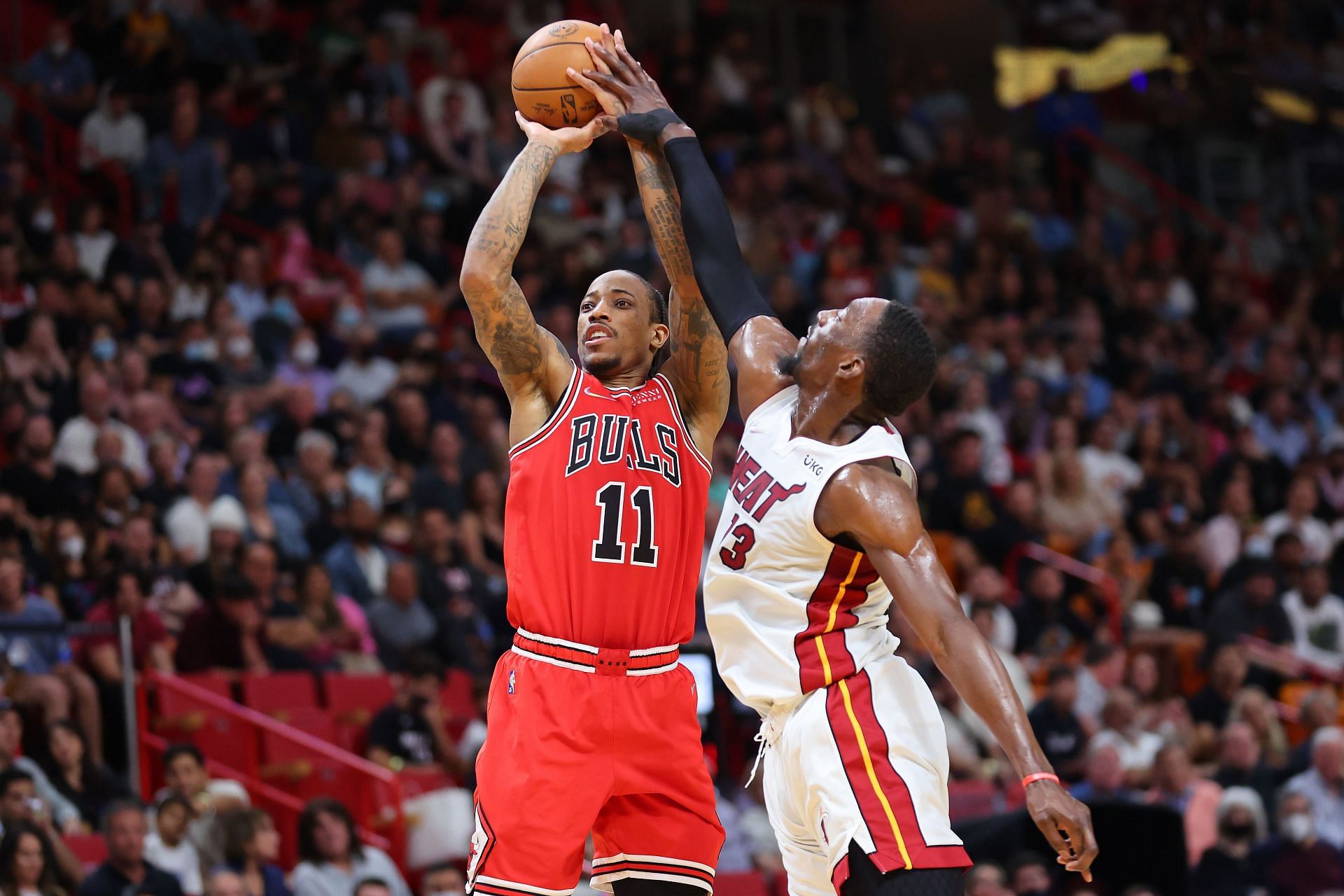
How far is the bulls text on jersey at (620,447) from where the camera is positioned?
5703 mm

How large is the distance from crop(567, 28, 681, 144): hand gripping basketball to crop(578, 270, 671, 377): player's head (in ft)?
1.67

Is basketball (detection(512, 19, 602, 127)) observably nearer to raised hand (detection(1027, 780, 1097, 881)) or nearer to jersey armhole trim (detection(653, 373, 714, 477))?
jersey armhole trim (detection(653, 373, 714, 477))

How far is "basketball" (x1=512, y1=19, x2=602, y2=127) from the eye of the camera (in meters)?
6.07

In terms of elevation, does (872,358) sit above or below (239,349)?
above

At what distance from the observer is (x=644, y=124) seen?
20.0ft

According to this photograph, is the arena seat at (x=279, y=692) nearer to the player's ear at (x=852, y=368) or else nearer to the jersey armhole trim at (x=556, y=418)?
the jersey armhole trim at (x=556, y=418)

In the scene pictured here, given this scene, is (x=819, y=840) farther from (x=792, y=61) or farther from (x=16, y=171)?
(x=792, y=61)

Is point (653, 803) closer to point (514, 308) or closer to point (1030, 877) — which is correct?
point (514, 308)

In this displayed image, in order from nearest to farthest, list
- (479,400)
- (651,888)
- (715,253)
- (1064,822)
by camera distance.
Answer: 1. (1064,822)
2. (651,888)
3. (715,253)
4. (479,400)

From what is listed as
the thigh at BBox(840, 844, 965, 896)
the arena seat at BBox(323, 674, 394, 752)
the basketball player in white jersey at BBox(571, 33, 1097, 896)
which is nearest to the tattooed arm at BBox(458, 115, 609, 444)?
the basketball player in white jersey at BBox(571, 33, 1097, 896)

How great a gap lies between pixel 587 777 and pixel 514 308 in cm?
148

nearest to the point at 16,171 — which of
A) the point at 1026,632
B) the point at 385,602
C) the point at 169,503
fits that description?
the point at 169,503

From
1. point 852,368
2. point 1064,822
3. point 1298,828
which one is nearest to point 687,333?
point 852,368

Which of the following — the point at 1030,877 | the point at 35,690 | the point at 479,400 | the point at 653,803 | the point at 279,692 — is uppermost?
the point at 653,803
